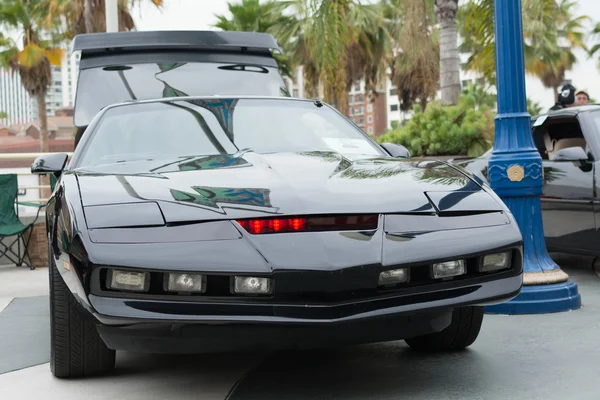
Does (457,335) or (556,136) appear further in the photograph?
(556,136)

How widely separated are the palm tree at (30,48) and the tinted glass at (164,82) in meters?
25.2

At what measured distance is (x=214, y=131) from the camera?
161 inches

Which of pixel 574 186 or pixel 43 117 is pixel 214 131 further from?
pixel 43 117

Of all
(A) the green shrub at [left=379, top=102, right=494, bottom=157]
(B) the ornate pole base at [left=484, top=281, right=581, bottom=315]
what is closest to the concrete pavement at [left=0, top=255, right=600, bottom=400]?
(B) the ornate pole base at [left=484, top=281, right=581, bottom=315]

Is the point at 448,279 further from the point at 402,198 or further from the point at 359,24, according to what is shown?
the point at 359,24

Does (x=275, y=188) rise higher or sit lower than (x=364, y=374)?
higher

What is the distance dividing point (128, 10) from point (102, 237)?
70.3 feet

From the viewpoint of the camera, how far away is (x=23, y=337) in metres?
4.84

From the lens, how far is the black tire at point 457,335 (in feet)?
12.5

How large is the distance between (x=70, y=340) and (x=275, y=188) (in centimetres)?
118

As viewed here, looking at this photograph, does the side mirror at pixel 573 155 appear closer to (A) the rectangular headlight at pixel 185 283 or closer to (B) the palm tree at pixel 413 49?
(A) the rectangular headlight at pixel 185 283

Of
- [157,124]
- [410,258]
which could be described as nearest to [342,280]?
[410,258]

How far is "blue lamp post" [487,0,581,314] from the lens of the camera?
4904 mm

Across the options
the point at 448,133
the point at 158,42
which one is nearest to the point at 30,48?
the point at 448,133
